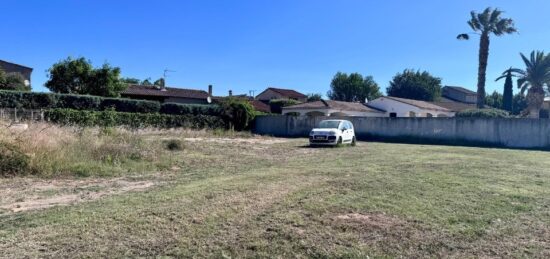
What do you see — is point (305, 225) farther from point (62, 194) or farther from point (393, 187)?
point (62, 194)

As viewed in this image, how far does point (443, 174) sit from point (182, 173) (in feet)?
21.7

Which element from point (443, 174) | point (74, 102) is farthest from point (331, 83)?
point (443, 174)

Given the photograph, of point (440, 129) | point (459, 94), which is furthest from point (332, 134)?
point (459, 94)

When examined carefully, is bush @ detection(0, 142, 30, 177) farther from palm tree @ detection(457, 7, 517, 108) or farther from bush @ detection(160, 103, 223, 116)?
palm tree @ detection(457, 7, 517, 108)

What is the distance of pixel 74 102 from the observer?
29.8m

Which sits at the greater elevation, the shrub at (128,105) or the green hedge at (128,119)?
the shrub at (128,105)

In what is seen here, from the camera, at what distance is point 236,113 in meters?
37.5

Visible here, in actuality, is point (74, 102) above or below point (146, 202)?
above

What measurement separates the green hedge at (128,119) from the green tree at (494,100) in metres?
57.9

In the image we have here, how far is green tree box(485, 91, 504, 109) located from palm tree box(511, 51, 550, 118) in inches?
1132

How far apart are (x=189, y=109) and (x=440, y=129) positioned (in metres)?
19.8

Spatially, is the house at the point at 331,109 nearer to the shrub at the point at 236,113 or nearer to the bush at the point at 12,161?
the shrub at the point at 236,113

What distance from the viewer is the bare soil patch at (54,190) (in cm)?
702

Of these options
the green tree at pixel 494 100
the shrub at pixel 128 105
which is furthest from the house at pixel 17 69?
the green tree at pixel 494 100
